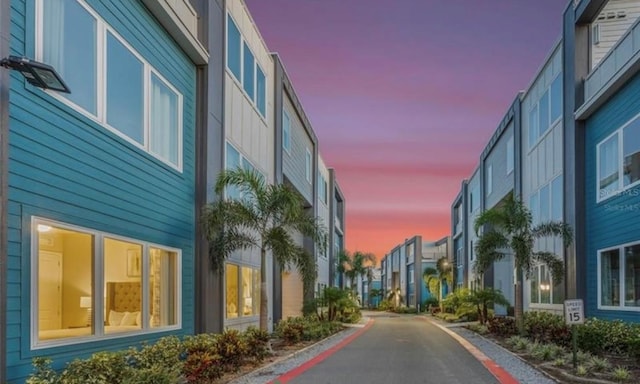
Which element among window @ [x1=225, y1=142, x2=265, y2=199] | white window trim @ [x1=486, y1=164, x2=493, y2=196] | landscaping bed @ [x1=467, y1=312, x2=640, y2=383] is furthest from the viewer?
white window trim @ [x1=486, y1=164, x2=493, y2=196]

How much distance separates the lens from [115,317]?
10.5 meters

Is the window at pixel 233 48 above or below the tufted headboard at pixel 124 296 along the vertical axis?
above

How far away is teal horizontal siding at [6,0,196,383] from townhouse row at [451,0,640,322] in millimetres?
9836

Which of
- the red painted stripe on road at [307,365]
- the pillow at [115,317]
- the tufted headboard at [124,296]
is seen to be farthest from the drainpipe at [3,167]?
the red painted stripe on road at [307,365]

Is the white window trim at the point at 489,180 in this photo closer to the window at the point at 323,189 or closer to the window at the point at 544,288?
the window at the point at 323,189

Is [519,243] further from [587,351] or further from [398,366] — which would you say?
[398,366]

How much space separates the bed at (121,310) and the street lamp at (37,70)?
11.9 ft

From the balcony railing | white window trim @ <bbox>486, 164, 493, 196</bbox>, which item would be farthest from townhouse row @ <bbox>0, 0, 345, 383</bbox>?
white window trim @ <bbox>486, 164, 493, 196</bbox>

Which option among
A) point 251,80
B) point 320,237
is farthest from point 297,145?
point 320,237

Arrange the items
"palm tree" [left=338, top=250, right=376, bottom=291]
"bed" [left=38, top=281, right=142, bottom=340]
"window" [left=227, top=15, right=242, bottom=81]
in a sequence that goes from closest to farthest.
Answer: "bed" [left=38, top=281, right=142, bottom=340] < "window" [left=227, top=15, right=242, bottom=81] < "palm tree" [left=338, top=250, right=376, bottom=291]

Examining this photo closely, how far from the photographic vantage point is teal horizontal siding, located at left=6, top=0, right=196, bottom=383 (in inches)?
298

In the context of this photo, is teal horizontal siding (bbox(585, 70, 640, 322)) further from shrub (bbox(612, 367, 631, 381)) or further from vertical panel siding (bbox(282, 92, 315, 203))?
vertical panel siding (bbox(282, 92, 315, 203))

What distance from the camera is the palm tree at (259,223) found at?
14500mm

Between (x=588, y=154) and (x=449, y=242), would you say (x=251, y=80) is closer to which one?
(x=588, y=154)
